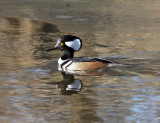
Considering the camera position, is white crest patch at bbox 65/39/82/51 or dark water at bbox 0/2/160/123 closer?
dark water at bbox 0/2/160/123

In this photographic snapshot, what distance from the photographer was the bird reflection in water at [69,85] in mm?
8195

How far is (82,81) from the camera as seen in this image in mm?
9023

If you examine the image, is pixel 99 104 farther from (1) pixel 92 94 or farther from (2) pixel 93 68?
(2) pixel 93 68

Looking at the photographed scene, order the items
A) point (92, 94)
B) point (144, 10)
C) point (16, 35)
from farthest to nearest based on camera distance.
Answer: point (144, 10) → point (16, 35) → point (92, 94)

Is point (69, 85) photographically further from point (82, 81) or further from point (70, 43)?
point (70, 43)

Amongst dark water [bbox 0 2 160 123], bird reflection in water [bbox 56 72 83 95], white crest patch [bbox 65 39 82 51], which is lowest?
bird reflection in water [bbox 56 72 83 95]

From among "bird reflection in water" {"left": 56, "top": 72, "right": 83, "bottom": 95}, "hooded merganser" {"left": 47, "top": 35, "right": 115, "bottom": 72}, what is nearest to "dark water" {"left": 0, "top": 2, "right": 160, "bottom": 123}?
"bird reflection in water" {"left": 56, "top": 72, "right": 83, "bottom": 95}

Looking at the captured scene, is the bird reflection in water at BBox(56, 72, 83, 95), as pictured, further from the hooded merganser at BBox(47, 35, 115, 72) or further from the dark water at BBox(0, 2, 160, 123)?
the hooded merganser at BBox(47, 35, 115, 72)

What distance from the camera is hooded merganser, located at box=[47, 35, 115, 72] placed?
397 inches

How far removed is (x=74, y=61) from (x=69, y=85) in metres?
1.59

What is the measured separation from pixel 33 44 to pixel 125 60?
10.2 feet

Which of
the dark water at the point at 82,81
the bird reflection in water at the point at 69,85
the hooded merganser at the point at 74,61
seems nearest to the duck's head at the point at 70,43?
the hooded merganser at the point at 74,61

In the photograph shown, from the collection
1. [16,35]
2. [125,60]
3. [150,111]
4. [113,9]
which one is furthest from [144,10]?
[150,111]

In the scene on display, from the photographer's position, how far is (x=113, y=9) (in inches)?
723
